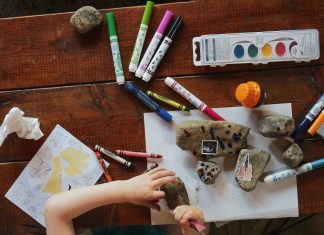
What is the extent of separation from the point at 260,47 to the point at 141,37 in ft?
0.85

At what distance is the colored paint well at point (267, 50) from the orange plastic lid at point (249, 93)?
0.22ft

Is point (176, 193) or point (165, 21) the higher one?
point (165, 21)

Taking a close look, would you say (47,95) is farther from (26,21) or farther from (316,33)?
(316,33)

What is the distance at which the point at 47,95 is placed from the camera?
0.92 m

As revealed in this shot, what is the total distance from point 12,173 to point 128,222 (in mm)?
288

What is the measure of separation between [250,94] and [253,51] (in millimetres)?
100

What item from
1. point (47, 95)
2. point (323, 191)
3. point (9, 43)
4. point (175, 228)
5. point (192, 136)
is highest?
point (9, 43)

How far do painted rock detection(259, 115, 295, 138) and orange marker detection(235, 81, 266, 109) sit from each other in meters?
0.04

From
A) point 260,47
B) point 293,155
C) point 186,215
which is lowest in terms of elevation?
point 186,215

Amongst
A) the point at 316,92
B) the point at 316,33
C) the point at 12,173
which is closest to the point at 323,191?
the point at 316,92

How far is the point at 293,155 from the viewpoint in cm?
87

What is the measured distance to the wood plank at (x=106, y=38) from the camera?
2.90 feet

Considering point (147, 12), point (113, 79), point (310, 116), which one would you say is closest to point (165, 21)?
point (147, 12)

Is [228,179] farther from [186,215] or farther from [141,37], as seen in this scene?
[141,37]
